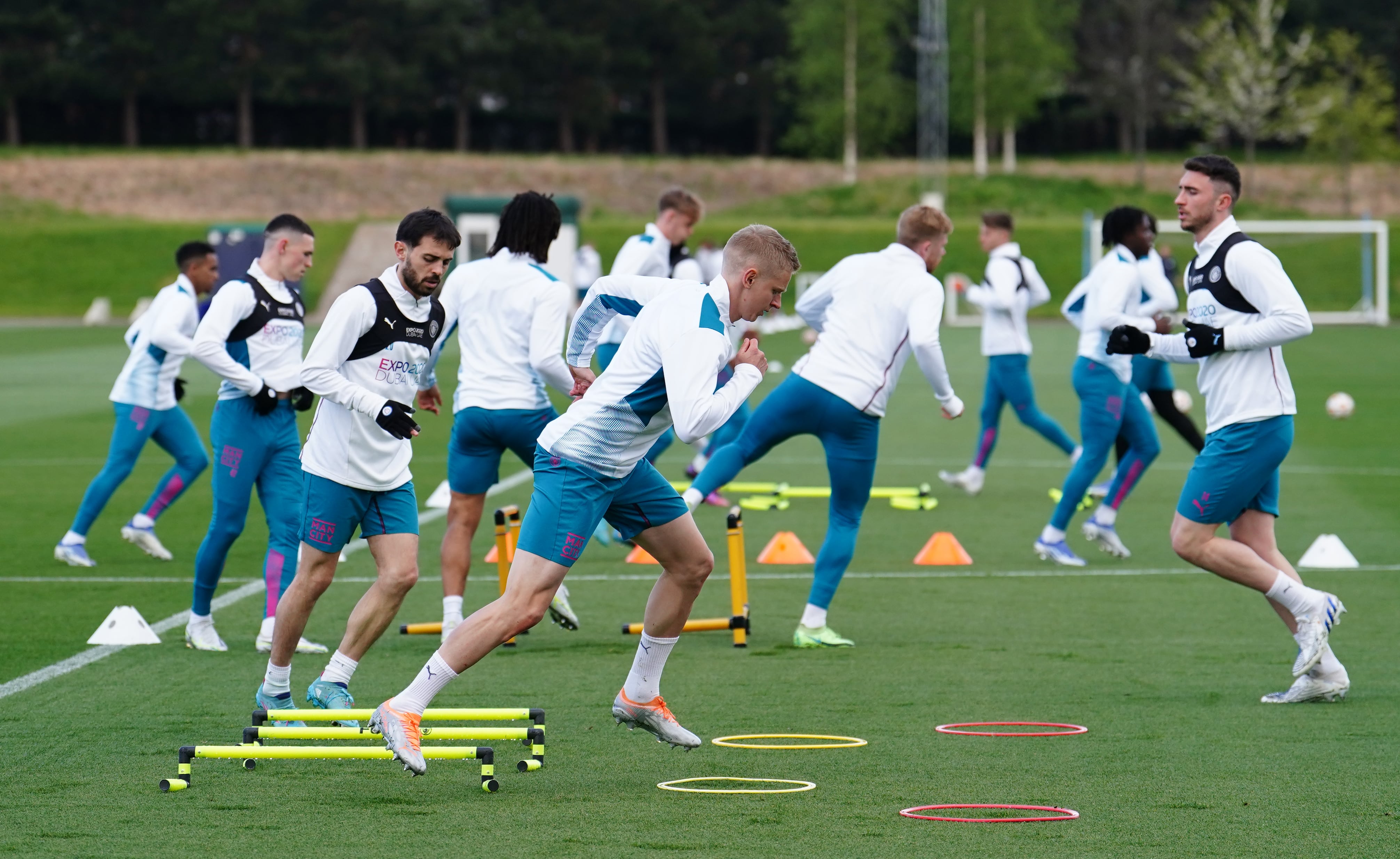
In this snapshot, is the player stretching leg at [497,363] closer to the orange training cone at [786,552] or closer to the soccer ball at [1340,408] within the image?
the orange training cone at [786,552]

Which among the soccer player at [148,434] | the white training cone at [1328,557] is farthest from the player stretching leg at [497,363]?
the white training cone at [1328,557]

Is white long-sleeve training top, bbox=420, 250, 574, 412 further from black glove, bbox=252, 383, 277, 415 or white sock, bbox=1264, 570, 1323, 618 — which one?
white sock, bbox=1264, 570, 1323, 618

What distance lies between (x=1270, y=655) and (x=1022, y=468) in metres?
8.09

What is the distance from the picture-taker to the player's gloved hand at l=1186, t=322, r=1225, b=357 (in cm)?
689

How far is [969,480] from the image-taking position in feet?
46.7

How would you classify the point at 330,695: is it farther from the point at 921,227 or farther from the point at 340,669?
the point at 921,227

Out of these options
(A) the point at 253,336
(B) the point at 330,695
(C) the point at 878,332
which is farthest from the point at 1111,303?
(B) the point at 330,695

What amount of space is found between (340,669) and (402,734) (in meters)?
1.10

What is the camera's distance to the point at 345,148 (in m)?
87.5

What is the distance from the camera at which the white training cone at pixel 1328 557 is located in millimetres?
10312

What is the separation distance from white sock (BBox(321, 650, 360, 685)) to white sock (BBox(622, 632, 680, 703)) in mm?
1145

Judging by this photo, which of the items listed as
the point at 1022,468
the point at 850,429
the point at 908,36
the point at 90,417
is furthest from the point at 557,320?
the point at 908,36

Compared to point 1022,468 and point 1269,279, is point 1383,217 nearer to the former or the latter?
point 1022,468

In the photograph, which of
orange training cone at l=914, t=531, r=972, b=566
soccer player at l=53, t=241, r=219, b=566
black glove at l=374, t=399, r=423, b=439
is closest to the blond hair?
orange training cone at l=914, t=531, r=972, b=566
